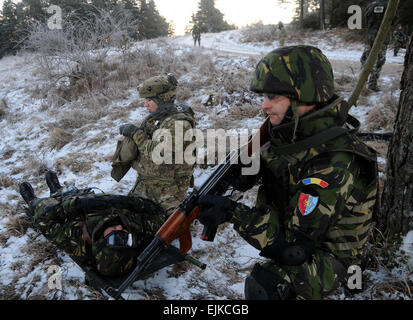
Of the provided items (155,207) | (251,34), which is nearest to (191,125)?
(155,207)

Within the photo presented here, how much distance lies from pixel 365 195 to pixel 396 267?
1.11 meters

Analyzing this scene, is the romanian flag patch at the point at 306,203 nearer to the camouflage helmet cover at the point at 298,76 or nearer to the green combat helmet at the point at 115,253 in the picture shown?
the camouflage helmet cover at the point at 298,76

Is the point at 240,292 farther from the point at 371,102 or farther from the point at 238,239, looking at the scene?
the point at 371,102

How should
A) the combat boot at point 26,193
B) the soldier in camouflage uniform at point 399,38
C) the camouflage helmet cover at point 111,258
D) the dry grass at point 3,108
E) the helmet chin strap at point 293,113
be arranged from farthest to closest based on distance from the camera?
the soldier in camouflage uniform at point 399,38 < the dry grass at point 3,108 < the combat boot at point 26,193 < the camouflage helmet cover at point 111,258 < the helmet chin strap at point 293,113

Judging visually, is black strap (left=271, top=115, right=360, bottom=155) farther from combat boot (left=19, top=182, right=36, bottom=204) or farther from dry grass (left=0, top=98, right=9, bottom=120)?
dry grass (left=0, top=98, right=9, bottom=120)

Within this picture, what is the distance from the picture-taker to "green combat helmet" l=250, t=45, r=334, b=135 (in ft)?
4.67

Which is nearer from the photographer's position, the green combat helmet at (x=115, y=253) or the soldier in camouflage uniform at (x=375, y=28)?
the green combat helmet at (x=115, y=253)

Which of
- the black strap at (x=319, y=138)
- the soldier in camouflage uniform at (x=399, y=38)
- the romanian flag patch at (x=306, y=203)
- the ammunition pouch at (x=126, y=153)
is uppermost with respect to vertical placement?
the soldier in camouflage uniform at (x=399, y=38)

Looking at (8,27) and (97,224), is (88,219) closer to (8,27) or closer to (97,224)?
(97,224)

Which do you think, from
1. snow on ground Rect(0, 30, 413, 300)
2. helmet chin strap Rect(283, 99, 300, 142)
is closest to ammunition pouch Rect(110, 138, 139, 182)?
snow on ground Rect(0, 30, 413, 300)

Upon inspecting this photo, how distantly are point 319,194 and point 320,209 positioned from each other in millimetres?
75

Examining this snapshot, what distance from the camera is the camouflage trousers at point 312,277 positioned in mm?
1405

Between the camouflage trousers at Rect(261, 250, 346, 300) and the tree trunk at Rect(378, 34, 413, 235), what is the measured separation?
3.76 feet

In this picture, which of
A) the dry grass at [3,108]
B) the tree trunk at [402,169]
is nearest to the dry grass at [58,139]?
the dry grass at [3,108]
